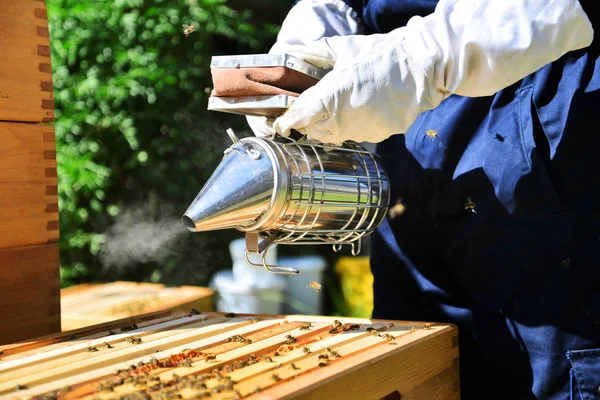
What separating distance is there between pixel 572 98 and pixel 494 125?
202mm

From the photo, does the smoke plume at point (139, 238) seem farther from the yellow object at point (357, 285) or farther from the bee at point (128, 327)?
the bee at point (128, 327)

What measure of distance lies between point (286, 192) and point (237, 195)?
0.11 m

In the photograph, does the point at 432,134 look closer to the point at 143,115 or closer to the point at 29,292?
the point at 29,292

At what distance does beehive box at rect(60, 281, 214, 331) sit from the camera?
2541 mm

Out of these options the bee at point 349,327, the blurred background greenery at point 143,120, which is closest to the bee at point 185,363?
the bee at point 349,327

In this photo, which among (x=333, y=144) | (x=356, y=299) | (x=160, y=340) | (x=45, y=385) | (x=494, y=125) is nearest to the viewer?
(x=45, y=385)

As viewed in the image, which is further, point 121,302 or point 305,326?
point 121,302

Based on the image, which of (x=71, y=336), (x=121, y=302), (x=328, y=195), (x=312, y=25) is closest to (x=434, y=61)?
(x=328, y=195)

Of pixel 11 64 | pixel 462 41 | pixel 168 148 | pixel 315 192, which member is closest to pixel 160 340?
pixel 315 192

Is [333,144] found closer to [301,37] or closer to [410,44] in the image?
[410,44]

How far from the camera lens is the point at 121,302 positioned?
2.84 m

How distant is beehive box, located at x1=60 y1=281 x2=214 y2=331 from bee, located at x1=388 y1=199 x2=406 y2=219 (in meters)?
0.91

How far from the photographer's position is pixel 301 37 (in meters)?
2.00

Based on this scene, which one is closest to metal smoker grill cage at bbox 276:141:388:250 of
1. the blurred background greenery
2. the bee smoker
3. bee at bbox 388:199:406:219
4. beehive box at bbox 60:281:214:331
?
the bee smoker
